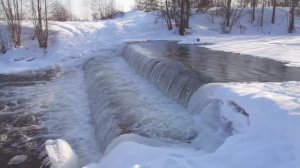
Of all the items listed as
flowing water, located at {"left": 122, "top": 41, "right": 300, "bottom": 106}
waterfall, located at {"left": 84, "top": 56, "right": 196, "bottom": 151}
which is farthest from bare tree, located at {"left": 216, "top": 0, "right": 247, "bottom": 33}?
waterfall, located at {"left": 84, "top": 56, "right": 196, "bottom": 151}

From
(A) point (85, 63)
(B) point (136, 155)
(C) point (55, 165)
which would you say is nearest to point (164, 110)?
(C) point (55, 165)

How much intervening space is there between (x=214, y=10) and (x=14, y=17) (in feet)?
43.8

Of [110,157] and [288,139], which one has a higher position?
[288,139]

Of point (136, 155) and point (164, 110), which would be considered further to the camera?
point (164, 110)

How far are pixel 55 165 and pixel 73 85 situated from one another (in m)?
7.43

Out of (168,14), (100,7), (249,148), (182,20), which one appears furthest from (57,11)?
(249,148)

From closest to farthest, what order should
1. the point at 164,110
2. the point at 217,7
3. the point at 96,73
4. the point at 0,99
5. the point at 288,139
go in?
the point at 288,139, the point at 164,110, the point at 0,99, the point at 96,73, the point at 217,7

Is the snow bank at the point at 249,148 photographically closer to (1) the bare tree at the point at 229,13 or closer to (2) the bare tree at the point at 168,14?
(2) the bare tree at the point at 168,14

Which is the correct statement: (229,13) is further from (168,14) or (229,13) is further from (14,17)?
(14,17)

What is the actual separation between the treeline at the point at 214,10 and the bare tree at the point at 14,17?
26.9ft

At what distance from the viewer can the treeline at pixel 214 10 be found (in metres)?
23.6

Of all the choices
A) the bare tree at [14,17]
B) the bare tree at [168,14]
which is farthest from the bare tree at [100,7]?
the bare tree at [14,17]

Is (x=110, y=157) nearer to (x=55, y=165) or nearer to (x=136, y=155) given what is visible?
(x=136, y=155)

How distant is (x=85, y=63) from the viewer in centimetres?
1730
